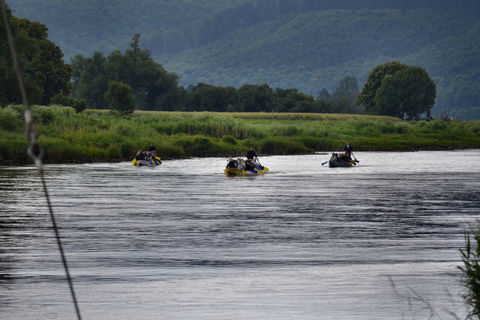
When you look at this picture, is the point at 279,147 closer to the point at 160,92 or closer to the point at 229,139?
the point at 229,139

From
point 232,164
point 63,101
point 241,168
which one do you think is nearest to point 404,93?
point 63,101

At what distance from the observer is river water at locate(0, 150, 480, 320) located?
52.4 ft

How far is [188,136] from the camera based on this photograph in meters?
95.9

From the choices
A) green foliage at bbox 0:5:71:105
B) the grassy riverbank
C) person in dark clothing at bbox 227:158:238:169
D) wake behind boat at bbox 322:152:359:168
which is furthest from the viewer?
green foliage at bbox 0:5:71:105

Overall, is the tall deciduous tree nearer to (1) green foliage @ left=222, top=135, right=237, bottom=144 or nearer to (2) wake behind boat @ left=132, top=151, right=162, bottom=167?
(1) green foliage @ left=222, top=135, right=237, bottom=144

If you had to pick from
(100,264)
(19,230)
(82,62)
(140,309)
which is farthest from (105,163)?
(82,62)

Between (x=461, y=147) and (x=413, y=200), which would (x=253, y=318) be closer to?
(x=413, y=200)

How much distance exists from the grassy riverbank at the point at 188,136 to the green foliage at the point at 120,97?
3.46 metres

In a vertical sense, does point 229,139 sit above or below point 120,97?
below

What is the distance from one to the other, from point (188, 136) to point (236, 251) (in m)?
73.7

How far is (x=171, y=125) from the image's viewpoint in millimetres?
102250

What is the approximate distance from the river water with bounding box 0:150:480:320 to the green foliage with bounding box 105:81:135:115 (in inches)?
2637

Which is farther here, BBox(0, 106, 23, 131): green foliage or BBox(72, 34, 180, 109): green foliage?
BBox(72, 34, 180, 109): green foliage

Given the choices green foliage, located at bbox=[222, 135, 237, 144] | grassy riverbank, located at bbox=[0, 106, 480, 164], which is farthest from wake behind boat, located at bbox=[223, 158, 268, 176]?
green foliage, located at bbox=[222, 135, 237, 144]
